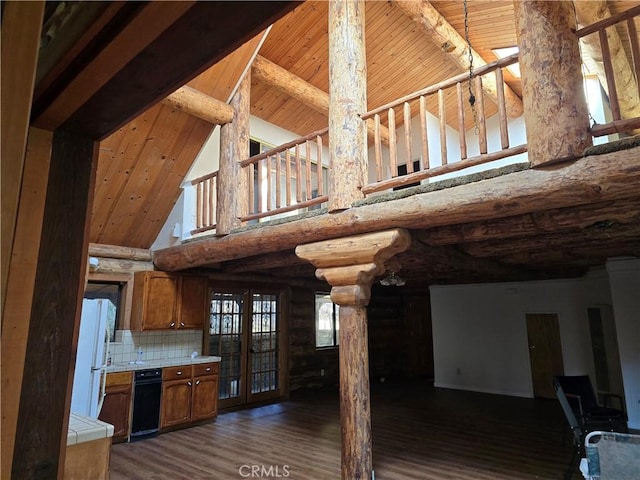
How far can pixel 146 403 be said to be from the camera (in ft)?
16.5

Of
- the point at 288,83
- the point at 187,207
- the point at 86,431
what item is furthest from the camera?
the point at 288,83

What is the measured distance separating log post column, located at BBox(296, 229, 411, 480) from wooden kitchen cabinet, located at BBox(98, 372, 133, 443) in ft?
9.44

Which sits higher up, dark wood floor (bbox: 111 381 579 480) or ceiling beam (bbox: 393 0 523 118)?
ceiling beam (bbox: 393 0 523 118)

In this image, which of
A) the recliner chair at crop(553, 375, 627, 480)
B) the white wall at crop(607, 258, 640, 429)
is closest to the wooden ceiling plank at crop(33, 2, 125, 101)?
the recliner chair at crop(553, 375, 627, 480)

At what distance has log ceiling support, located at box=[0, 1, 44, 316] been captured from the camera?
836 millimetres

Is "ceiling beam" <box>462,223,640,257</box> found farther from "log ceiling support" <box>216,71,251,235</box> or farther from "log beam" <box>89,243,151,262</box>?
"log beam" <box>89,243,151,262</box>

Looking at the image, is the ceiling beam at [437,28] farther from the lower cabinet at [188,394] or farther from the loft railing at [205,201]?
the lower cabinet at [188,394]

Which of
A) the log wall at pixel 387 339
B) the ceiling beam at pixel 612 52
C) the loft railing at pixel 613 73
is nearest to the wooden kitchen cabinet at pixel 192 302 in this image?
the log wall at pixel 387 339

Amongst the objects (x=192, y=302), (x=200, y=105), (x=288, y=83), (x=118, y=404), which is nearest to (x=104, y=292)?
(x=192, y=302)

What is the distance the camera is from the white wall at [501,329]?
22.6 feet

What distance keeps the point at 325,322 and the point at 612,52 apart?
6221 millimetres

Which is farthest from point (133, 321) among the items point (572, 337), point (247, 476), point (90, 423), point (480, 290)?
point (572, 337)

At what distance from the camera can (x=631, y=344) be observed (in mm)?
5117

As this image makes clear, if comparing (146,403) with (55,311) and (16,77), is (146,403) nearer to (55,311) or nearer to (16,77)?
(55,311)
